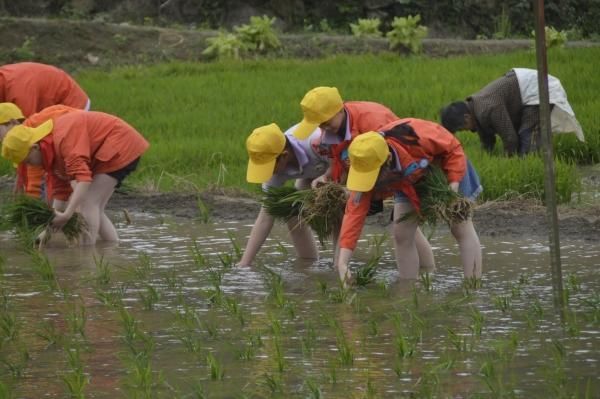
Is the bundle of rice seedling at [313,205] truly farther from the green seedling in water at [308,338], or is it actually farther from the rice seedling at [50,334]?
the rice seedling at [50,334]

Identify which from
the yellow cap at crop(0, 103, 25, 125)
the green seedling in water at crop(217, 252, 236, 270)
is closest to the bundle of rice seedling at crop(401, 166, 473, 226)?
the green seedling in water at crop(217, 252, 236, 270)

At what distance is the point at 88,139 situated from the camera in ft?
29.8

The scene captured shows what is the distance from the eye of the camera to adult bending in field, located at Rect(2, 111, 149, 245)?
29.0 ft

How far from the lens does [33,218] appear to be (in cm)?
927

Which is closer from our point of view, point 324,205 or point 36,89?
point 324,205

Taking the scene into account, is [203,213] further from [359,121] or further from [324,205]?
[359,121]

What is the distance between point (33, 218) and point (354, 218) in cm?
265

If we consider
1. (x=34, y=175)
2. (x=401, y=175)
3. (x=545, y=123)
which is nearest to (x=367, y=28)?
(x=34, y=175)

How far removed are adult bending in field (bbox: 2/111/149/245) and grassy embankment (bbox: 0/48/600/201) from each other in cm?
214

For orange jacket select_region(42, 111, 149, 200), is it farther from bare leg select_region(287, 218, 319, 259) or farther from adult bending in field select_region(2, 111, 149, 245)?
bare leg select_region(287, 218, 319, 259)

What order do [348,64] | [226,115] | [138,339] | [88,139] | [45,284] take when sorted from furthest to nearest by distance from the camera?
[348,64]
[226,115]
[88,139]
[45,284]
[138,339]

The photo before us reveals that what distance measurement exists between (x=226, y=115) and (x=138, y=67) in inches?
132

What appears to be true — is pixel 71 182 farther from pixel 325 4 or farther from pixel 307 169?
pixel 325 4

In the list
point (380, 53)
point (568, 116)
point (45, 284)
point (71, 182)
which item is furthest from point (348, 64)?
point (45, 284)
